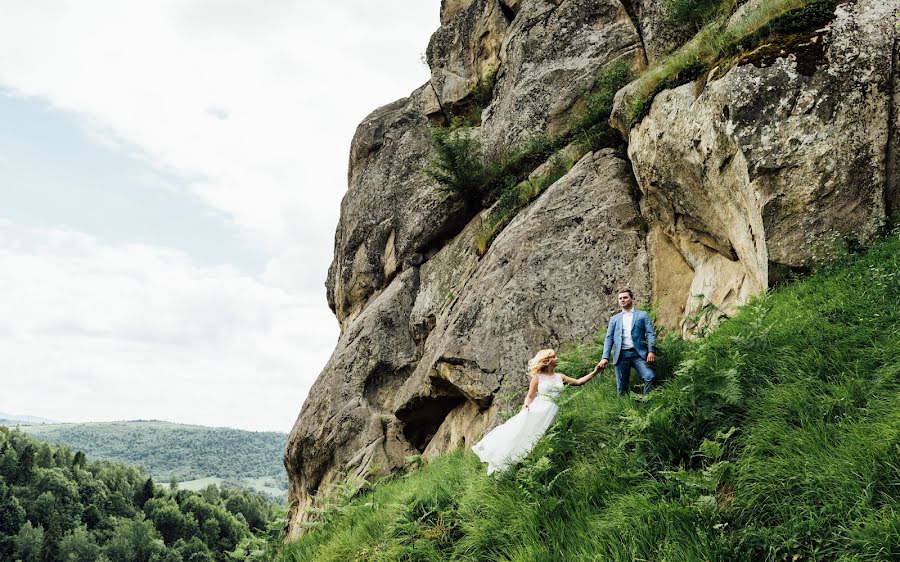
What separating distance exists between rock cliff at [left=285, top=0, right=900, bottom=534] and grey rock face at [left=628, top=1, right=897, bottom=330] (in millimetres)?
32

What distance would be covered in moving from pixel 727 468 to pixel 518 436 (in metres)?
3.13

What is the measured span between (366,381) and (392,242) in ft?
21.7

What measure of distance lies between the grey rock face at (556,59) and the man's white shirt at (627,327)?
420 inches

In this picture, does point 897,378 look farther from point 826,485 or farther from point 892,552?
point 892,552

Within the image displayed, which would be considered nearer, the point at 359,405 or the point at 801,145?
the point at 801,145

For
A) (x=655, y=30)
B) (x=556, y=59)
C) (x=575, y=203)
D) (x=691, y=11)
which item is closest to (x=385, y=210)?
(x=556, y=59)

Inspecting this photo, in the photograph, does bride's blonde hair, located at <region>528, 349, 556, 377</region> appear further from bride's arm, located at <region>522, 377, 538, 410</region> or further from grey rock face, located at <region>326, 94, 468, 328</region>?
grey rock face, located at <region>326, 94, 468, 328</region>

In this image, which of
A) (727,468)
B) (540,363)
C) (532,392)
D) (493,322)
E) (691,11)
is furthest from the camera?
(691,11)

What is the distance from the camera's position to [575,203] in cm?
1500

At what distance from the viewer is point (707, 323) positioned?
9875 mm

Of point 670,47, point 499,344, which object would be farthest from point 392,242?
point 670,47

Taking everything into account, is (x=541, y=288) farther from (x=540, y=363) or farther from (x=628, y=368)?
(x=540, y=363)

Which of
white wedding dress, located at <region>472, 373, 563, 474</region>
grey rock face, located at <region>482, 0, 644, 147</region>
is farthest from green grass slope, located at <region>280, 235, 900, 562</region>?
grey rock face, located at <region>482, 0, 644, 147</region>

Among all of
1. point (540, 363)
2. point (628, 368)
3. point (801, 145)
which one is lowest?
point (628, 368)
